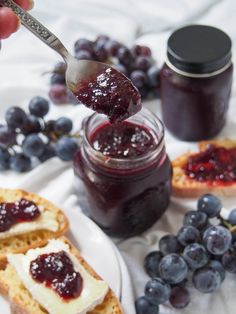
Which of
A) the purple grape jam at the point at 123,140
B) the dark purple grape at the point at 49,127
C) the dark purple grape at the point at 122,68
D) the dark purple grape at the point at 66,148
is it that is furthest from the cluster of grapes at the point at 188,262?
the dark purple grape at the point at 122,68

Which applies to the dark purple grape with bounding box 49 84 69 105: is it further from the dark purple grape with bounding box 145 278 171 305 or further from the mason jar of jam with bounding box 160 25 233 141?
the dark purple grape with bounding box 145 278 171 305

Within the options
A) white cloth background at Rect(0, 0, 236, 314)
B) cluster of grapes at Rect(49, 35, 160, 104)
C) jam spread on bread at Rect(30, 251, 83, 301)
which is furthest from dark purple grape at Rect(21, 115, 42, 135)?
jam spread on bread at Rect(30, 251, 83, 301)

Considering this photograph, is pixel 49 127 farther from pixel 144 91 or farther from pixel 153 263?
pixel 153 263

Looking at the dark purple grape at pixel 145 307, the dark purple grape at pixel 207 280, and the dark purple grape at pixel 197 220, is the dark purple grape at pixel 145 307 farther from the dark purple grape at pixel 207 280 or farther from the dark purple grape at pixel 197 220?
the dark purple grape at pixel 197 220

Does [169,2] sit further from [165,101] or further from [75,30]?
[165,101]

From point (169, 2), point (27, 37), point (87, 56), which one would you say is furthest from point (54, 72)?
point (169, 2)

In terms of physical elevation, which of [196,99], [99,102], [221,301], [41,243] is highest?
[99,102]

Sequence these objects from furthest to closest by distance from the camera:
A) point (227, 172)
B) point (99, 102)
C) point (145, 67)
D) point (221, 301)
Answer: point (145, 67), point (227, 172), point (221, 301), point (99, 102)
